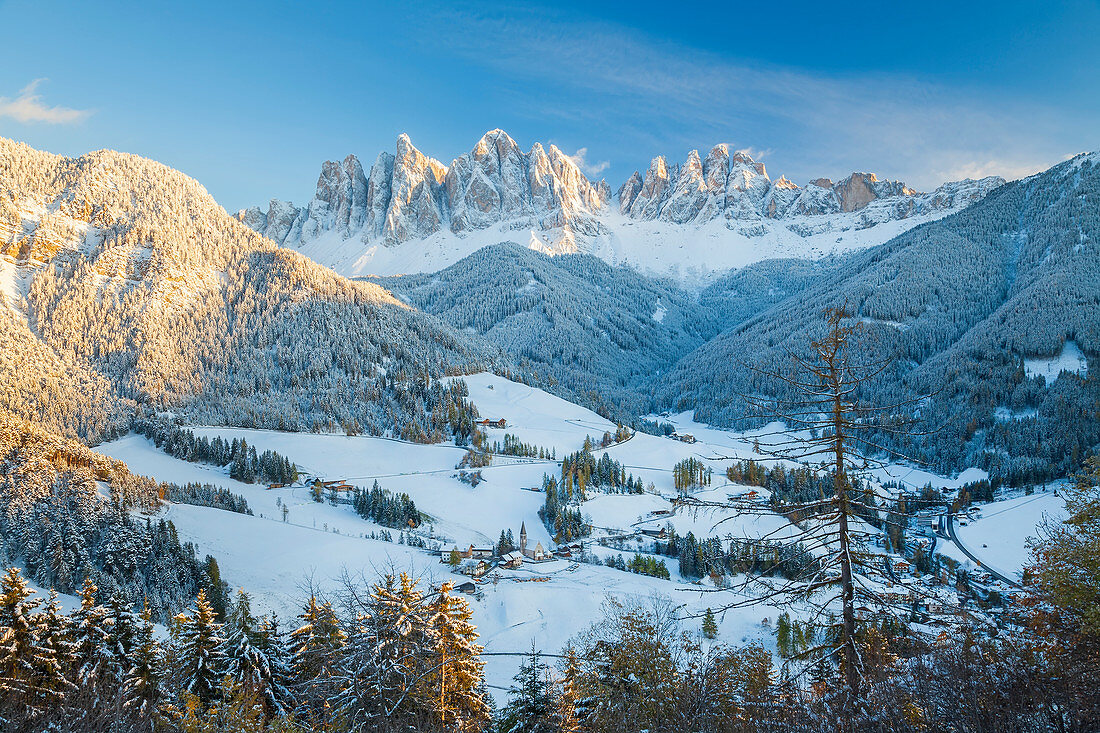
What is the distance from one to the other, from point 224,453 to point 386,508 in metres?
36.5

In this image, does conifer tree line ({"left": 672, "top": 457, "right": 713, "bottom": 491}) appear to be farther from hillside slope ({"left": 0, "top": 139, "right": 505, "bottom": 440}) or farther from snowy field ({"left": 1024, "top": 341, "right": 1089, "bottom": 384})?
snowy field ({"left": 1024, "top": 341, "right": 1089, "bottom": 384})

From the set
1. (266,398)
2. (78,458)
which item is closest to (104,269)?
(266,398)

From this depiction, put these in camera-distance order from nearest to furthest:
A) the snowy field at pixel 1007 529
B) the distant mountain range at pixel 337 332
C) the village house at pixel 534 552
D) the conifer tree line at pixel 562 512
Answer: the village house at pixel 534 552 < the snowy field at pixel 1007 529 < the conifer tree line at pixel 562 512 < the distant mountain range at pixel 337 332

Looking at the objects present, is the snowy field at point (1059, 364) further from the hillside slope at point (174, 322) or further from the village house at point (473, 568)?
the hillside slope at point (174, 322)

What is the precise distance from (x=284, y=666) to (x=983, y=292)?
190m

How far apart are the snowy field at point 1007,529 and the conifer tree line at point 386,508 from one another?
65.1m

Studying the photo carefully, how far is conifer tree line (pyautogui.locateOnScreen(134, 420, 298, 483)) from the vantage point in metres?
84.4

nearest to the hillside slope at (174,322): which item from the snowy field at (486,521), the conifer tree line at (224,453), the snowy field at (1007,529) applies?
the conifer tree line at (224,453)

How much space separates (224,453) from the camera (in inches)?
3590

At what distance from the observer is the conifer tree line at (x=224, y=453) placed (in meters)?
84.4

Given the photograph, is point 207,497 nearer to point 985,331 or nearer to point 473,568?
point 473,568

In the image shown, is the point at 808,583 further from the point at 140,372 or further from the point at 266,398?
the point at 140,372

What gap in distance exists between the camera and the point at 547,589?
160 feet

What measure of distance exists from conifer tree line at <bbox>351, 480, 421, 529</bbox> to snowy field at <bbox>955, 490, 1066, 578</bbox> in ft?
213
